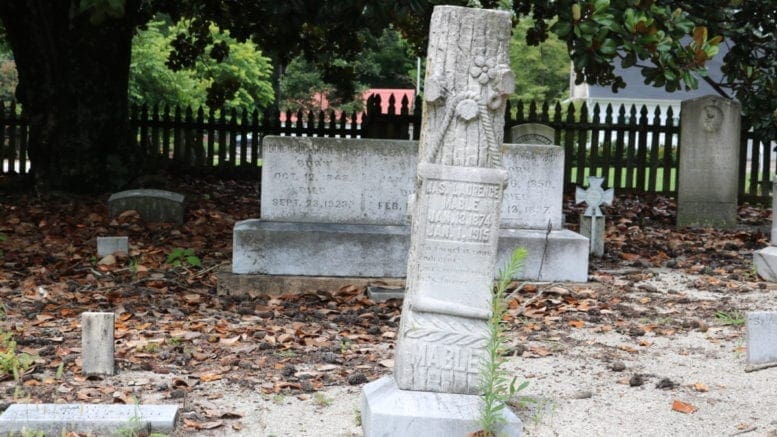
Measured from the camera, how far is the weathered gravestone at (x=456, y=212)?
200 inches

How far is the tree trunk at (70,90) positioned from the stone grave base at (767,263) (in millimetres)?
8289

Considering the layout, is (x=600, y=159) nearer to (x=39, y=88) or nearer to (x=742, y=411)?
(x=39, y=88)

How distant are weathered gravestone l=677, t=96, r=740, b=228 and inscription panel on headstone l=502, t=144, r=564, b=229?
15.1 ft

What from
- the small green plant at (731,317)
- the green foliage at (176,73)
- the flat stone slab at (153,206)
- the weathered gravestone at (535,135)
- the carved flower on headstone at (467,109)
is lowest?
the small green plant at (731,317)

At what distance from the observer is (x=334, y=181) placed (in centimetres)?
929

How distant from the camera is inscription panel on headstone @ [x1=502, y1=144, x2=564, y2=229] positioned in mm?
9430

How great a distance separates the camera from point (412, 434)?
4773 mm

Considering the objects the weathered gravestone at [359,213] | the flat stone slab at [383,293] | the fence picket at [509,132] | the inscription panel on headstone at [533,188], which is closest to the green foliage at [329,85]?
the fence picket at [509,132]

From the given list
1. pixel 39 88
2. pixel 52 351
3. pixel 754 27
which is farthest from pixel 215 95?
pixel 52 351

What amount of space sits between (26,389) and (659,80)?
662 centimetres

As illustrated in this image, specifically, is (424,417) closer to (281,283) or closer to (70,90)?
(281,283)

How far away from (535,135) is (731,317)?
4.89 meters

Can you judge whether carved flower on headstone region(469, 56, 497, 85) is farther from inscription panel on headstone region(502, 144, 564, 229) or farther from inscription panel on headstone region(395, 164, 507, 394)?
inscription panel on headstone region(502, 144, 564, 229)

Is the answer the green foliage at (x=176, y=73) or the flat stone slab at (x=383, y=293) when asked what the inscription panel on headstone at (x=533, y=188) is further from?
the green foliage at (x=176, y=73)
